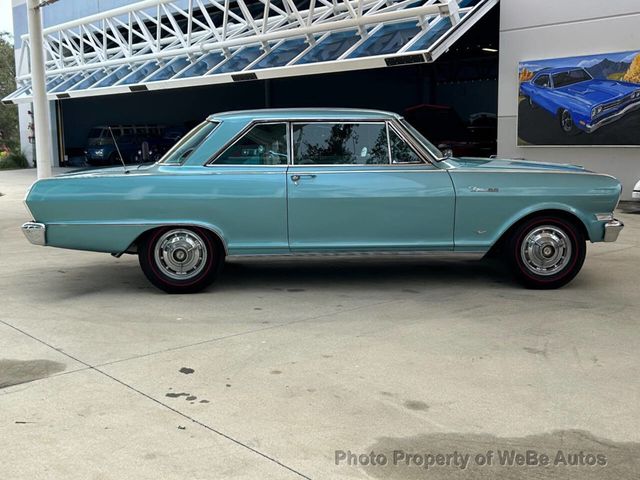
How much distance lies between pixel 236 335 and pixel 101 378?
1.16 m

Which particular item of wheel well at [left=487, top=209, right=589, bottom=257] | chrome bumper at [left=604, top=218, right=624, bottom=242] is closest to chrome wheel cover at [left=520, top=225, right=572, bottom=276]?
wheel well at [left=487, top=209, right=589, bottom=257]

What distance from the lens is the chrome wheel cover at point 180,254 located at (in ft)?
21.1

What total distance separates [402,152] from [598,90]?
27.2ft

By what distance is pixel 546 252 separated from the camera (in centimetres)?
652

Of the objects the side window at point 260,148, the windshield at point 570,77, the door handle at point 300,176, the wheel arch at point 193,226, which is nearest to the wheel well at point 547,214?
the door handle at point 300,176

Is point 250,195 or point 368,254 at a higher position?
point 250,195

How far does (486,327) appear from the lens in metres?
5.40

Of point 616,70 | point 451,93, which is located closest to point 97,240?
point 616,70

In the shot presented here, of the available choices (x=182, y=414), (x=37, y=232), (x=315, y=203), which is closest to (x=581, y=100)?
(x=315, y=203)

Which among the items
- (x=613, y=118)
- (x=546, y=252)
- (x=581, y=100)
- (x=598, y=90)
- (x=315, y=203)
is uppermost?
(x=598, y=90)

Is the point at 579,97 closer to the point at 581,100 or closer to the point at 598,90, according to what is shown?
the point at 581,100

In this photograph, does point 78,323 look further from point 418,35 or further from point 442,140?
point 442,140

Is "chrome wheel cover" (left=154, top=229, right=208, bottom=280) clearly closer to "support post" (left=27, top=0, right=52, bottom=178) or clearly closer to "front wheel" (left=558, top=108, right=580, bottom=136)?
"support post" (left=27, top=0, right=52, bottom=178)

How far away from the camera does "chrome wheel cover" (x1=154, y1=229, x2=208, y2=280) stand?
6.43 meters
